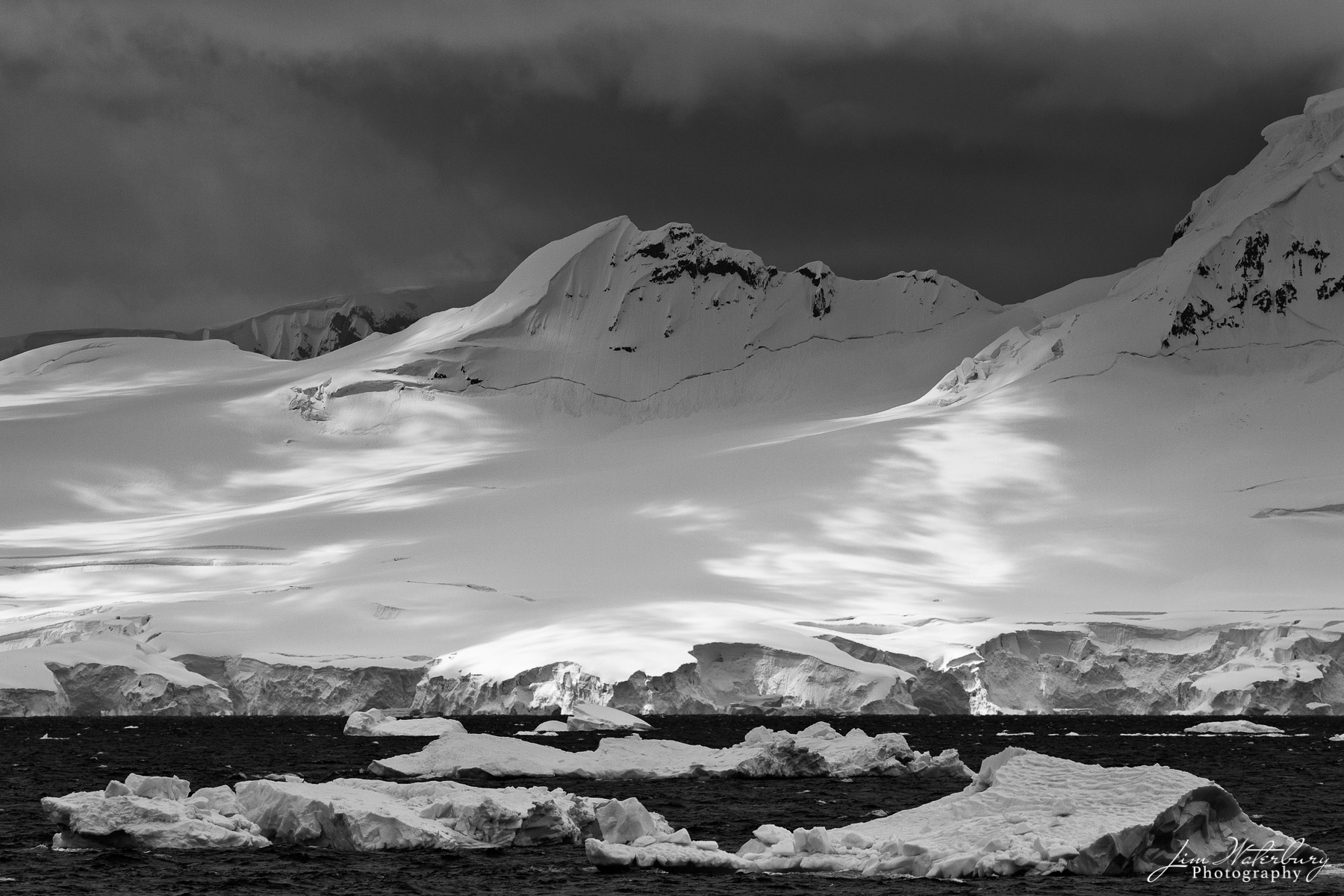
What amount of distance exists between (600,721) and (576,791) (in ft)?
87.4

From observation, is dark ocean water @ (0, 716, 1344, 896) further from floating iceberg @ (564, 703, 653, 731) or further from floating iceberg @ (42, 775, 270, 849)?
floating iceberg @ (564, 703, 653, 731)

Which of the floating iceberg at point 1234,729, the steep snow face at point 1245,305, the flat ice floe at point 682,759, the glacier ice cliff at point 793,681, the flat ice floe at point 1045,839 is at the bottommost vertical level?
the floating iceberg at point 1234,729

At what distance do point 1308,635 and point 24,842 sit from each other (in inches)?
2863

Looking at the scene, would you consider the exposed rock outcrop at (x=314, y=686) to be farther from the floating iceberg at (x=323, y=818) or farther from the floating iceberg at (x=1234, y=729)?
the floating iceberg at (x=323, y=818)

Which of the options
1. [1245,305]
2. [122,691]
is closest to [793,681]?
[122,691]

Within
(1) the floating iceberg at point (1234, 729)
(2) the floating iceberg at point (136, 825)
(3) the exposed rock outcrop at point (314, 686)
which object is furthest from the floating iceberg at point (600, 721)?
(2) the floating iceberg at point (136, 825)

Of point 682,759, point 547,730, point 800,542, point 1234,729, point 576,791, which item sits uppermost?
point 800,542

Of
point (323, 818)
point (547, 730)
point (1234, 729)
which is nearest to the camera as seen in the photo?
point (323, 818)

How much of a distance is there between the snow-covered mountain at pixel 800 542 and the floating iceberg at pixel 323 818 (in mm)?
48491

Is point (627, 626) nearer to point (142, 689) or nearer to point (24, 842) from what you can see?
point (142, 689)

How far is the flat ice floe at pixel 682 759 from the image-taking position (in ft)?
154

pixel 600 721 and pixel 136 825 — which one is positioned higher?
pixel 136 825

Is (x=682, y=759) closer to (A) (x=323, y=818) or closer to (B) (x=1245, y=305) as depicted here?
(A) (x=323, y=818)

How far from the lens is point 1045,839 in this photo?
95.2 ft
